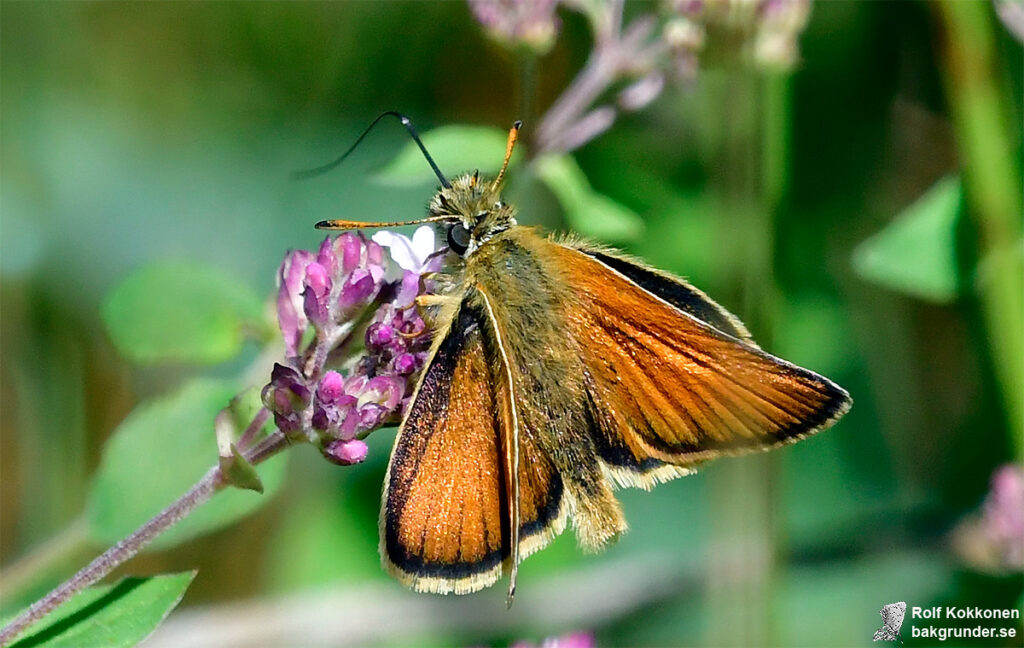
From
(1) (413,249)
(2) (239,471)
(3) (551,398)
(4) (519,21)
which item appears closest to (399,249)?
(1) (413,249)

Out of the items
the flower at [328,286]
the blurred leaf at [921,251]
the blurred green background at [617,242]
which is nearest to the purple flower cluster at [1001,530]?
the blurred green background at [617,242]

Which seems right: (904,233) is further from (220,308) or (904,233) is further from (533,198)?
(220,308)

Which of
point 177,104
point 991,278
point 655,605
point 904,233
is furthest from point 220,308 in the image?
point 991,278

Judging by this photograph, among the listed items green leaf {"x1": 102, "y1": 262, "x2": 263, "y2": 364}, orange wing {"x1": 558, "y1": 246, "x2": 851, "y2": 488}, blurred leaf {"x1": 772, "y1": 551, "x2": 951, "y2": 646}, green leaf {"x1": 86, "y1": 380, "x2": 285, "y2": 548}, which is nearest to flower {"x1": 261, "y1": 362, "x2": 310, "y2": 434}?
green leaf {"x1": 86, "y1": 380, "x2": 285, "y2": 548}

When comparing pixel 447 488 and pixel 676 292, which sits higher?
pixel 676 292

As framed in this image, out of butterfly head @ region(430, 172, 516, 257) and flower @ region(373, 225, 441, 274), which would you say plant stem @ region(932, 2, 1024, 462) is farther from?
flower @ region(373, 225, 441, 274)

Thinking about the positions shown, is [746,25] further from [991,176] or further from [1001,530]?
[1001,530]

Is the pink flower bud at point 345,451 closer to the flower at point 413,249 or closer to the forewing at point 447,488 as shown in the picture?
the forewing at point 447,488
